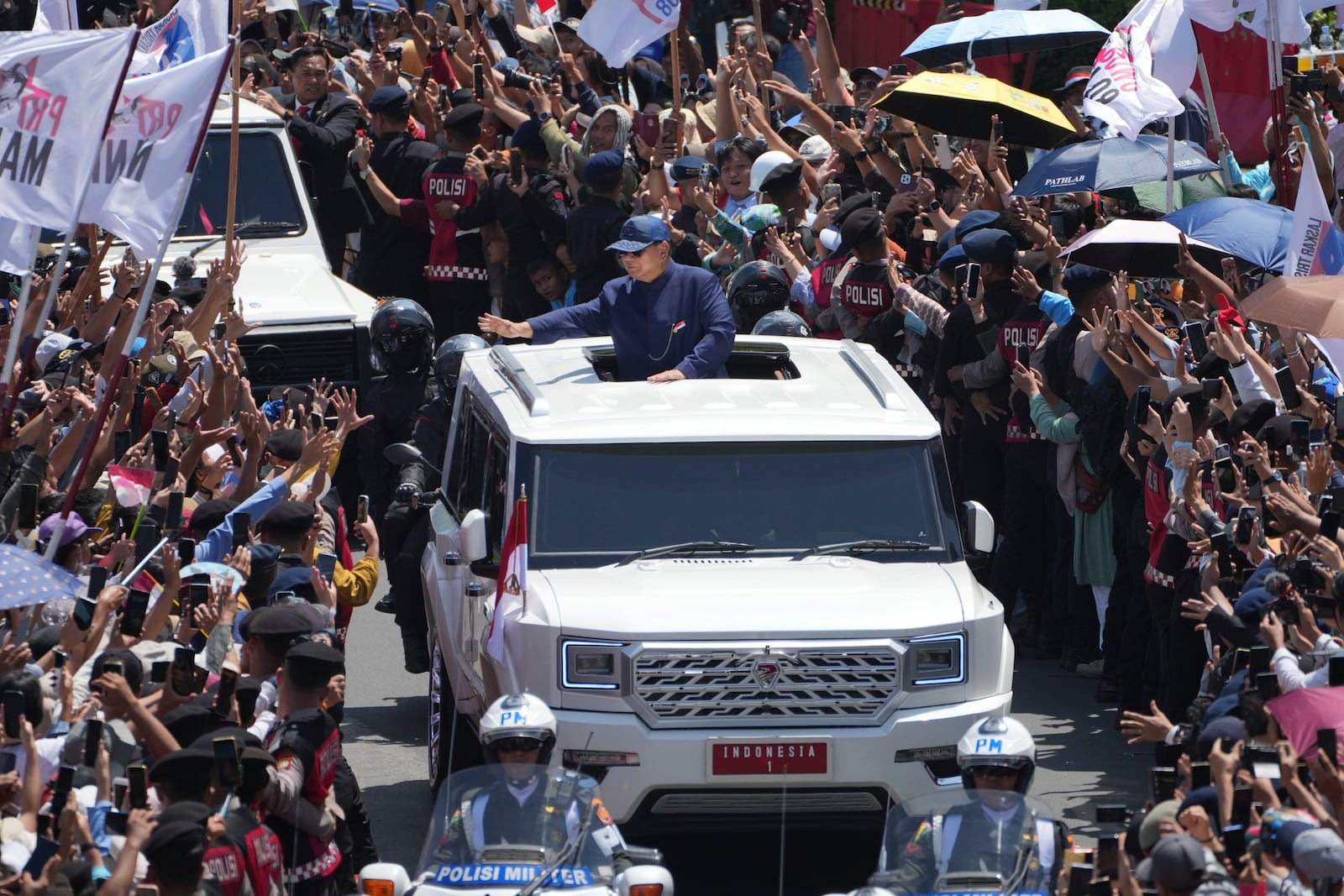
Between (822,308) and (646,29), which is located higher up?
(646,29)

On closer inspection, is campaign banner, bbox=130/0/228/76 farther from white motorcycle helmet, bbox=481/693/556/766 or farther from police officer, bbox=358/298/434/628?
white motorcycle helmet, bbox=481/693/556/766

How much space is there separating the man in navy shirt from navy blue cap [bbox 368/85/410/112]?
788 centimetres

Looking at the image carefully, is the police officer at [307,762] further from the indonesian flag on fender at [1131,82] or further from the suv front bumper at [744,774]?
the indonesian flag on fender at [1131,82]

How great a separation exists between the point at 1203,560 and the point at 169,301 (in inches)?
249

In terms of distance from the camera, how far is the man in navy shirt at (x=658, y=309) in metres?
10.8

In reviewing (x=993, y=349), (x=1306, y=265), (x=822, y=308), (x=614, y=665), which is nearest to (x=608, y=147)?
(x=822, y=308)

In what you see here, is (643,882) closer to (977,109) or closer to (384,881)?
(384,881)

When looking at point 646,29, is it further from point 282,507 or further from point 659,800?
point 659,800

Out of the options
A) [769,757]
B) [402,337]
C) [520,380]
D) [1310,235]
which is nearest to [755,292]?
[402,337]

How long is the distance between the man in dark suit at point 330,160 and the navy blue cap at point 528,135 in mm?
2283

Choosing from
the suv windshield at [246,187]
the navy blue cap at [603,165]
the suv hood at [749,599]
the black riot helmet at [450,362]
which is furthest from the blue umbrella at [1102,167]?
the suv windshield at [246,187]

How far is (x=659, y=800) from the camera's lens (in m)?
8.55

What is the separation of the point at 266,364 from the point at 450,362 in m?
3.19

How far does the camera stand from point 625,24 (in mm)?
17312
